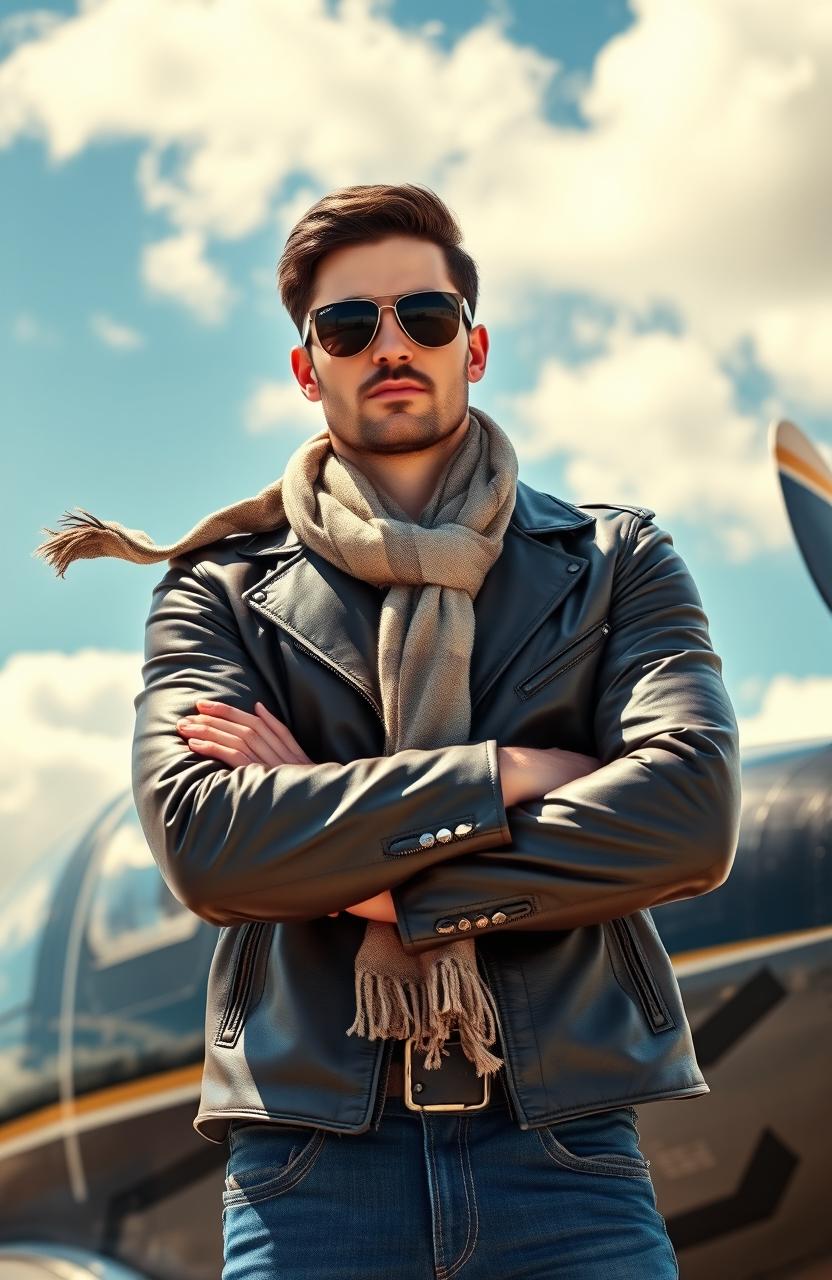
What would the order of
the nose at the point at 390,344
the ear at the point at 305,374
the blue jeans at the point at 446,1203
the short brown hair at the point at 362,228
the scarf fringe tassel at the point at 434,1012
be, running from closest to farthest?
the blue jeans at the point at 446,1203, the scarf fringe tassel at the point at 434,1012, the nose at the point at 390,344, the short brown hair at the point at 362,228, the ear at the point at 305,374

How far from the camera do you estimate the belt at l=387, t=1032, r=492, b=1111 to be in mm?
2016

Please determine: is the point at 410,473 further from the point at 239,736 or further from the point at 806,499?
the point at 806,499

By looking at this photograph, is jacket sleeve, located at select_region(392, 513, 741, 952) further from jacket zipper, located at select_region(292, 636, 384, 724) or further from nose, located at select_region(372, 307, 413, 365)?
nose, located at select_region(372, 307, 413, 365)

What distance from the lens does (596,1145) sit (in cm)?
204

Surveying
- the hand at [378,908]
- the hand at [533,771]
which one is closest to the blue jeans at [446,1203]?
the hand at [378,908]

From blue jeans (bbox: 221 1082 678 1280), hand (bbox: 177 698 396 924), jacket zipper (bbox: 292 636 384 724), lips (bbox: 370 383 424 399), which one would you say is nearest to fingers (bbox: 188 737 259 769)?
hand (bbox: 177 698 396 924)

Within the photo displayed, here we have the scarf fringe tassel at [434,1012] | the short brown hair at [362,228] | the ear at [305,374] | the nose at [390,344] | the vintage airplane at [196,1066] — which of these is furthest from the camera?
the vintage airplane at [196,1066]

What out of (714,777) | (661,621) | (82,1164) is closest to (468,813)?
(714,777)

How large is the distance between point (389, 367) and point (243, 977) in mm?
1138

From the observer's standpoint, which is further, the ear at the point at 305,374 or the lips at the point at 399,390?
the ear at the point at 305,374

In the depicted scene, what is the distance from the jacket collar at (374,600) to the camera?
7.75 feet

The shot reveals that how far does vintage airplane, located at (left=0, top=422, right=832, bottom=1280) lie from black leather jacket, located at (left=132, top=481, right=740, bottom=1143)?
276 cm

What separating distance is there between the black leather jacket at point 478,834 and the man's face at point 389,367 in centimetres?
30

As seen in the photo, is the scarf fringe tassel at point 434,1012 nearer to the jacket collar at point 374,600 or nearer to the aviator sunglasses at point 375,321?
the jacket collar at point 374,600
